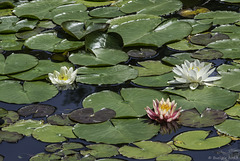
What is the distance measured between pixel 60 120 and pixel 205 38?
216cm

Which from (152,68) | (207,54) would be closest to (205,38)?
(207,54)

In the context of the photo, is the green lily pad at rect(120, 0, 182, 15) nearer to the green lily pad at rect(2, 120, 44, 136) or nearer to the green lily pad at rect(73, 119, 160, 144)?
the green lily pad at rect(73, 119, 160, 144)

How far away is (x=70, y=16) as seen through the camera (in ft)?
19.2

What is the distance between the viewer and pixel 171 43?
4961 millimetres

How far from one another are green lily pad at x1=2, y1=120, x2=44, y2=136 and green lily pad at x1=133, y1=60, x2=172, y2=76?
1.19 metres

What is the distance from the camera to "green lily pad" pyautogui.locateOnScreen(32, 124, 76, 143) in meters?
3.32

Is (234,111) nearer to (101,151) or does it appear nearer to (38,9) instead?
(101,151)

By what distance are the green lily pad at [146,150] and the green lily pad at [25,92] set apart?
1.13 meters

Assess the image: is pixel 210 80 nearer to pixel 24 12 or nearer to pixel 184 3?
pixel 184 3

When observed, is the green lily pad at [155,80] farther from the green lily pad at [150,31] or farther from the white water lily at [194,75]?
the green lily pad at [150,31]

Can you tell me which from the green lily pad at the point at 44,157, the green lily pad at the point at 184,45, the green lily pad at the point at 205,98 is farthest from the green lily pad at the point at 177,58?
the green lily pad at the point at 44,157

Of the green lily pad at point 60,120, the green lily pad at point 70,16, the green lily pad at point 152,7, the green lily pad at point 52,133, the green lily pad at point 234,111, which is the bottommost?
the green lily pad at point 60,120

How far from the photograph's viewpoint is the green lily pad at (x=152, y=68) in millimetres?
4258

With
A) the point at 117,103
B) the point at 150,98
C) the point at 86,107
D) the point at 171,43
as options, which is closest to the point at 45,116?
the point at 86,107
